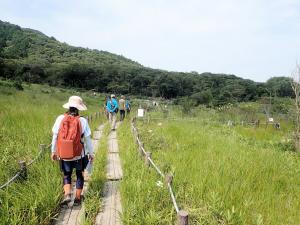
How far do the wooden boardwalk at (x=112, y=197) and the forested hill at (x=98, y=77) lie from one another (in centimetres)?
4796

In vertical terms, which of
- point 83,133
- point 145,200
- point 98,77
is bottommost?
point 145,200

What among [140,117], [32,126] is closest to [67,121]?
[32,126]

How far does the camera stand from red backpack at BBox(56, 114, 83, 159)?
4.64 metres

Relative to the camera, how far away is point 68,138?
15.2 feet

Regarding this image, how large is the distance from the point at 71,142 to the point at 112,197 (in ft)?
4.14

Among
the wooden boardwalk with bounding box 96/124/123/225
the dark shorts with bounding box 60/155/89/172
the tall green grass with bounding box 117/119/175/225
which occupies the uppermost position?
the dark shorts with bounding box 60/155/89/172

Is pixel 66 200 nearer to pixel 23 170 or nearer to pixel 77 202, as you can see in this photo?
pixel 77 202

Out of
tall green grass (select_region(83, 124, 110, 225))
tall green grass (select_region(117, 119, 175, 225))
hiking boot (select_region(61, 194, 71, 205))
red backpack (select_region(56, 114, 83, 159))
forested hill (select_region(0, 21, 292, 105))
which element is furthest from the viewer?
forested hill (select_region(0, 21, 292, 105))

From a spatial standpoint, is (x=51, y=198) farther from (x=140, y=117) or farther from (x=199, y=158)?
(x=140, y=117)

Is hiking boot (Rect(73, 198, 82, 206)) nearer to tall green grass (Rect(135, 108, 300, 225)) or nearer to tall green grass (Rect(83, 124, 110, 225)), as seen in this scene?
tall green grass (Rect(83, 124, 110, 225))

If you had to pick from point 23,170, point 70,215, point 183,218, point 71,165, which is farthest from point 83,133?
point 183,218

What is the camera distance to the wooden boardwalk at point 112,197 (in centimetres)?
448

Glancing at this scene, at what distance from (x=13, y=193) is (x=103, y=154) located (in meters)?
3.57

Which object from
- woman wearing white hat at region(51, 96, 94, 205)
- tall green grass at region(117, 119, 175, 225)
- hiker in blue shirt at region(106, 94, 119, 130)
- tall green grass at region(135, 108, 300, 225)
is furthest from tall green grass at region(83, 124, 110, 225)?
hiker in blue shirt at region(106, 94, 119, 130)
